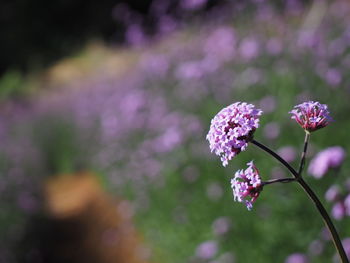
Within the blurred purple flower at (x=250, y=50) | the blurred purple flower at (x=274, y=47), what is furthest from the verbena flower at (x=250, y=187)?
the blurred purple flower at (x=274, y=47)

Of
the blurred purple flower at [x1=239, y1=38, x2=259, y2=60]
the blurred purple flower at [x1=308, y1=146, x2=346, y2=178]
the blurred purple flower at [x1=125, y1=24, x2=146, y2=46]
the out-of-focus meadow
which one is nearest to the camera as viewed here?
the blurred purple flower at [x1=308, y1=146, x2=346, y2=178]

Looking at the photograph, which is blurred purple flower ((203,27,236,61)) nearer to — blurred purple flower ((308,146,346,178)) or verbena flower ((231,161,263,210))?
blurred purple flower ((308,146,346,178))

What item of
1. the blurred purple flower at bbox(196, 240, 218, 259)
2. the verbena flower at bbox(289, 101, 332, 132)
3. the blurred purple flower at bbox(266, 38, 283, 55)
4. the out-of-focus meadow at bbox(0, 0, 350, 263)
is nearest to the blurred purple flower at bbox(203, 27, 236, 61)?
the out-of-focus meadow at bbox(0, 0, 350, 263)

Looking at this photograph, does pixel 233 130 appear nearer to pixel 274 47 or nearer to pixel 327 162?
pixel 327 162

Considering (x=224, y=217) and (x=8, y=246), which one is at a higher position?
(x=8, y=246)

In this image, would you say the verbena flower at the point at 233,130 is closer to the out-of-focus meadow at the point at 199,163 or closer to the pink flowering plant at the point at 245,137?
the pink flowering plant at the point at 245,137

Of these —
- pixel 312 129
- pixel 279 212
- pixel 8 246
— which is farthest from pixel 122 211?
pixel 312 129

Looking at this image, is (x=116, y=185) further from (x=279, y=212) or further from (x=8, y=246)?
(x=279, y=212)
